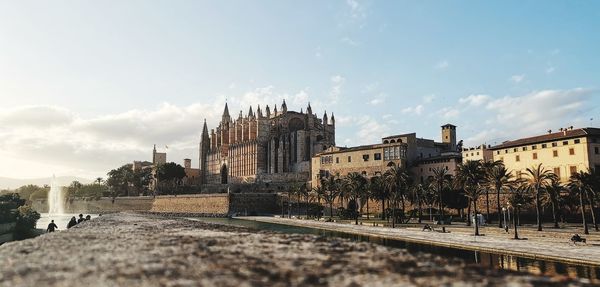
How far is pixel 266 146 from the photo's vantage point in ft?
507

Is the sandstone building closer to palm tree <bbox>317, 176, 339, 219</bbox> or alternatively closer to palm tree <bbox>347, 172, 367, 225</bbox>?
palm tree <bbox>317, 176, 339, 219</bbox>

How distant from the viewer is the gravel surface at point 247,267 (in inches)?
559

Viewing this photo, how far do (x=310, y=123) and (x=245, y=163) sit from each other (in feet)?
88.6

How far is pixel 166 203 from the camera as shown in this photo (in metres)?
133

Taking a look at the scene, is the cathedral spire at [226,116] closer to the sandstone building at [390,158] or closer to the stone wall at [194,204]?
the stone wall at [194,204]

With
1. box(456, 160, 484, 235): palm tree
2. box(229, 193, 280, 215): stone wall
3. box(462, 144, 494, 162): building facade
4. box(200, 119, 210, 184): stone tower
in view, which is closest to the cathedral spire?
box(200, 119, 210, 184): stone tower

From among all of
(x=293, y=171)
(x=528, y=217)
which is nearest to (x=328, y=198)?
(x=528, y=217)

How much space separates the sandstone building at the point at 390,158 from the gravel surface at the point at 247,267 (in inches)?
2930

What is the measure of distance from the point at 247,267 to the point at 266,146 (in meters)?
138

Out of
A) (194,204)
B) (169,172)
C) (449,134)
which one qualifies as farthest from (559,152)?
(169,172)

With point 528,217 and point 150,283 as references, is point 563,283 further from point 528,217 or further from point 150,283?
point 528,217

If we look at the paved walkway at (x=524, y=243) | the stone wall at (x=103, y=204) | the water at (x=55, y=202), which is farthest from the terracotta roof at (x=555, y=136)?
the water at (x=55, y=202)

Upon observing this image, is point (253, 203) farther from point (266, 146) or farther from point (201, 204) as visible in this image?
point (266, 146)

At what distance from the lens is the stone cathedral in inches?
5561
